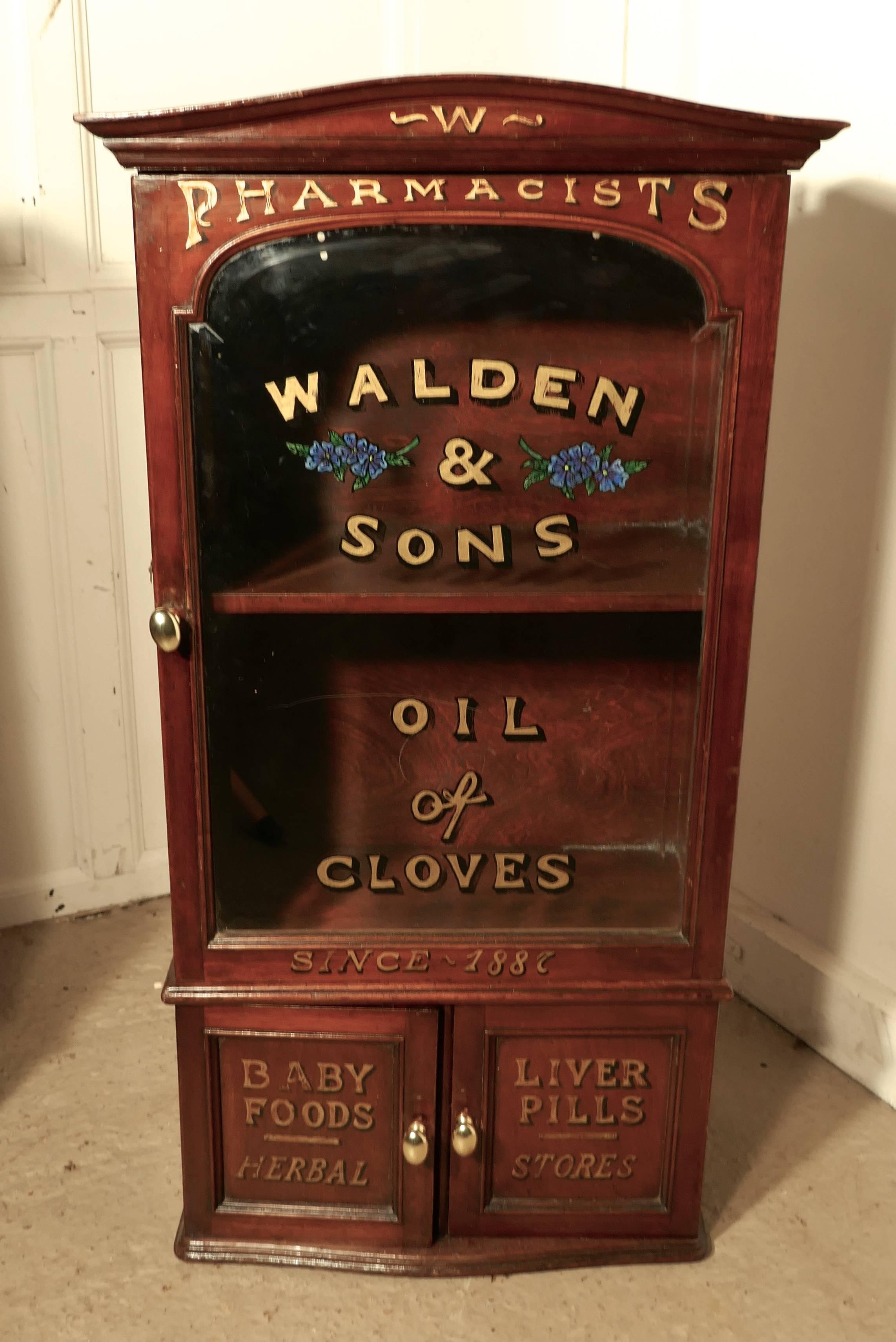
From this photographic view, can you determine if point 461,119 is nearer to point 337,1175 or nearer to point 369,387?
point 369,387

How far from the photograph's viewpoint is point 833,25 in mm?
1626

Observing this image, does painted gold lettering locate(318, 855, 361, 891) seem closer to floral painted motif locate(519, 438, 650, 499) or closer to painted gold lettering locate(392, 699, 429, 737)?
painted gold lettering locate(392, 699, 429, 737)

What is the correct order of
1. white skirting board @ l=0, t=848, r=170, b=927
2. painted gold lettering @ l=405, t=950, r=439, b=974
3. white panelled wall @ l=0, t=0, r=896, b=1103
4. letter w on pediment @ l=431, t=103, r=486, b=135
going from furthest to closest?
1. white skirting board @ l=0, t=848, r=170, b=927
2. white panelled wall @ l=0, t=0, r=896, b=1103
3. painted gold lettering @ l=405, t=950, r=439, b=974
4. letter w on pediment @ l=431, t=103, r=486, b=135

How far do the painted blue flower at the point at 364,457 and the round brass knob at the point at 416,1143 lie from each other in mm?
765

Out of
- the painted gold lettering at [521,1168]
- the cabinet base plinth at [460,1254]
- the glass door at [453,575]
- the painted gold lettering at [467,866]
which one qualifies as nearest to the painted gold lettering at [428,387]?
the glass door at [453,575]

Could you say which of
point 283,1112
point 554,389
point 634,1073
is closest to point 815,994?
point 634,1073

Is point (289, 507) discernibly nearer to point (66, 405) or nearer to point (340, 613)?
point (340, 613)

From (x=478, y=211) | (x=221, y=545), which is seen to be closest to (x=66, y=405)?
(x=221, y=545)

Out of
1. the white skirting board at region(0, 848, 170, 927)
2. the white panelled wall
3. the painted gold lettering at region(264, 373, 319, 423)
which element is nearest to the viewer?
the painted gold lettering at region(264, 373, 319, 423)

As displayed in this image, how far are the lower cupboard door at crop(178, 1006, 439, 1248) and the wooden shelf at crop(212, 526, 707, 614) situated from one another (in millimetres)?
485

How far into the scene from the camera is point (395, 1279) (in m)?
1.43

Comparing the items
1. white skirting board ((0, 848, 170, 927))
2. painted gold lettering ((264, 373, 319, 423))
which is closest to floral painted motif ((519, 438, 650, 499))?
painted gold lettering ((264, 373, 319, 423))

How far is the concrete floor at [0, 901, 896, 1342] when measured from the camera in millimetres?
1363

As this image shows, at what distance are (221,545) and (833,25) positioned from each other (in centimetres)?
115
